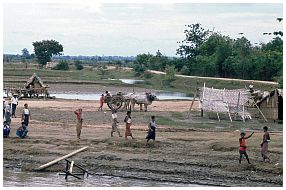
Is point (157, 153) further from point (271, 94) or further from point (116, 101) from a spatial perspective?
point (116, 101)

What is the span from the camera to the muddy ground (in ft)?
56.9

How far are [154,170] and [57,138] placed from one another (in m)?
5.57

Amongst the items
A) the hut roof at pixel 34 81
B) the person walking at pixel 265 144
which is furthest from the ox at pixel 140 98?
the person walking at pixel 265 144

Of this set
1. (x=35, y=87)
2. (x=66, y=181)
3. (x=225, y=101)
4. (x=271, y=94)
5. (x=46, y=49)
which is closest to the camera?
(x=66, y=181)

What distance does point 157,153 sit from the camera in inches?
781

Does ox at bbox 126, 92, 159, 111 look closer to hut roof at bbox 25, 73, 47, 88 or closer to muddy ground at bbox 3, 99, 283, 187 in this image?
muddy ground at bbox 3, 99, 283, 187

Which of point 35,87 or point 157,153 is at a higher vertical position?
point 35,87

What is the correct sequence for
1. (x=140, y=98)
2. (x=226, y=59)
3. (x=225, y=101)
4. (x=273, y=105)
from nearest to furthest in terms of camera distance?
(x=225, y=101) < (x=273, y=105) < (x=140, y=98) < (x=226, y=59)

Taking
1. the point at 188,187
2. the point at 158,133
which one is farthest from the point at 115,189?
the point at 158,133

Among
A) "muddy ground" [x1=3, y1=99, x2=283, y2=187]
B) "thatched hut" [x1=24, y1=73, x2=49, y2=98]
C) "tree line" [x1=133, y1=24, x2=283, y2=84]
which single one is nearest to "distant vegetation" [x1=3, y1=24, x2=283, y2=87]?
"tree line" [x1=133, y1=24, x2=283, y2=84]

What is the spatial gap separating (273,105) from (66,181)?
51.3 ft

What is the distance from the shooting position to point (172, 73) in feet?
222

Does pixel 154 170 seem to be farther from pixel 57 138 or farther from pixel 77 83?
pixel 77 83

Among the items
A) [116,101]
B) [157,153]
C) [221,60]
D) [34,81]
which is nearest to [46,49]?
[221,60]
